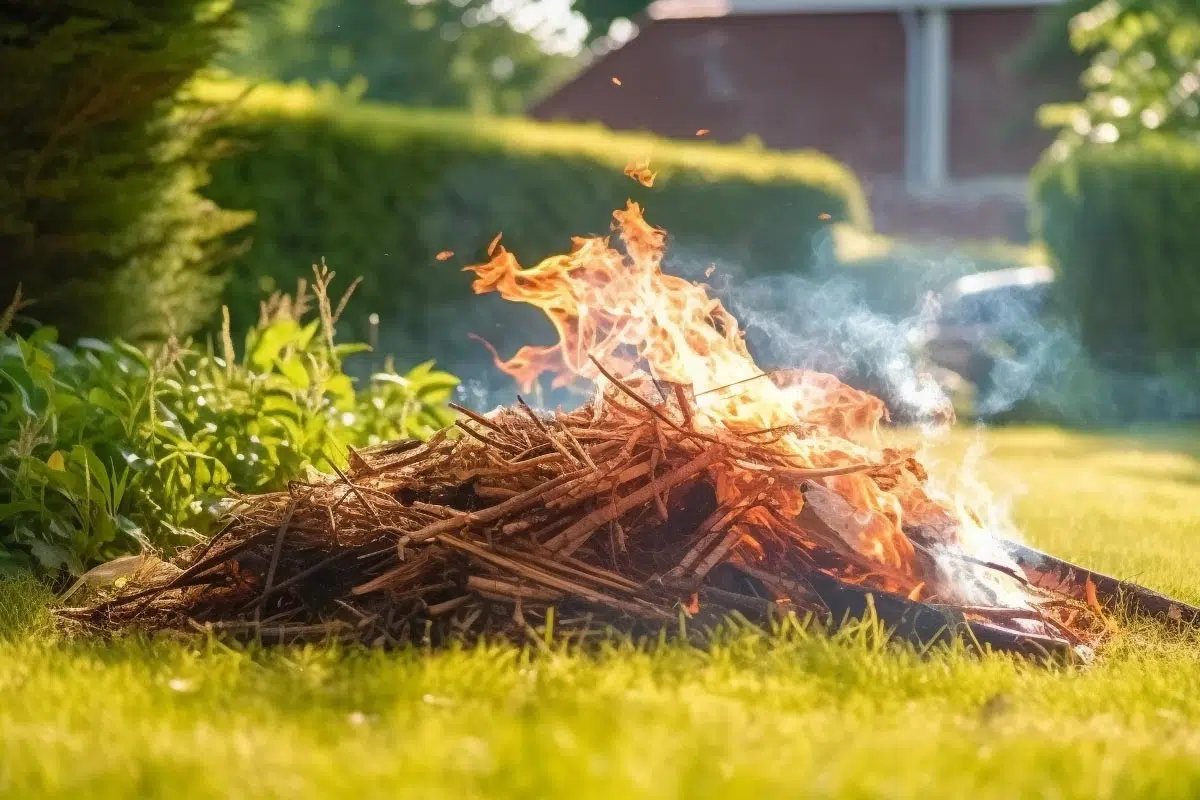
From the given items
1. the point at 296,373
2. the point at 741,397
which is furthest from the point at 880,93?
the point at 741,397

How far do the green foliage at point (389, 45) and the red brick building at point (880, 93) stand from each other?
4698mm

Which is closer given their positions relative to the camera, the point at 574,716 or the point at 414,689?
the point at 574,716

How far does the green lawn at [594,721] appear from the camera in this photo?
289cm

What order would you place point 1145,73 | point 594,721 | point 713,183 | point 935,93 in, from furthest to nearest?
point 935,93 → point 1145,73 → point 713,183 → point 594,721

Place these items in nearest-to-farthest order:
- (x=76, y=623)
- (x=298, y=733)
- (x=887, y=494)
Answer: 1. (x=298, y=733)
2. (x=76, y=623)
3. (x=887, y=494)

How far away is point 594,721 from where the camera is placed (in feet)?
10.7

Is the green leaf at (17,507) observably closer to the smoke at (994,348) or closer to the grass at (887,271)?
the smoke at (994,348)

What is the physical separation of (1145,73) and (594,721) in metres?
21.8

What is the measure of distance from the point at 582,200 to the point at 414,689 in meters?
10.8

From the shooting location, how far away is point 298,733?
3283mm

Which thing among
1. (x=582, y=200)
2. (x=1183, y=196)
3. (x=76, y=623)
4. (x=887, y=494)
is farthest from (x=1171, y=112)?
(x=76, y=623)

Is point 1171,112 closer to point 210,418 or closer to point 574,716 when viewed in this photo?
point 210,418

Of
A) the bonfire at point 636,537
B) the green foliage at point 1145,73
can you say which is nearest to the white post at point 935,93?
the green foliage at point 1145,73

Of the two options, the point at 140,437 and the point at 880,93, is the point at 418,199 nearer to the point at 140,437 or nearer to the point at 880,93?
the point at 140,437
